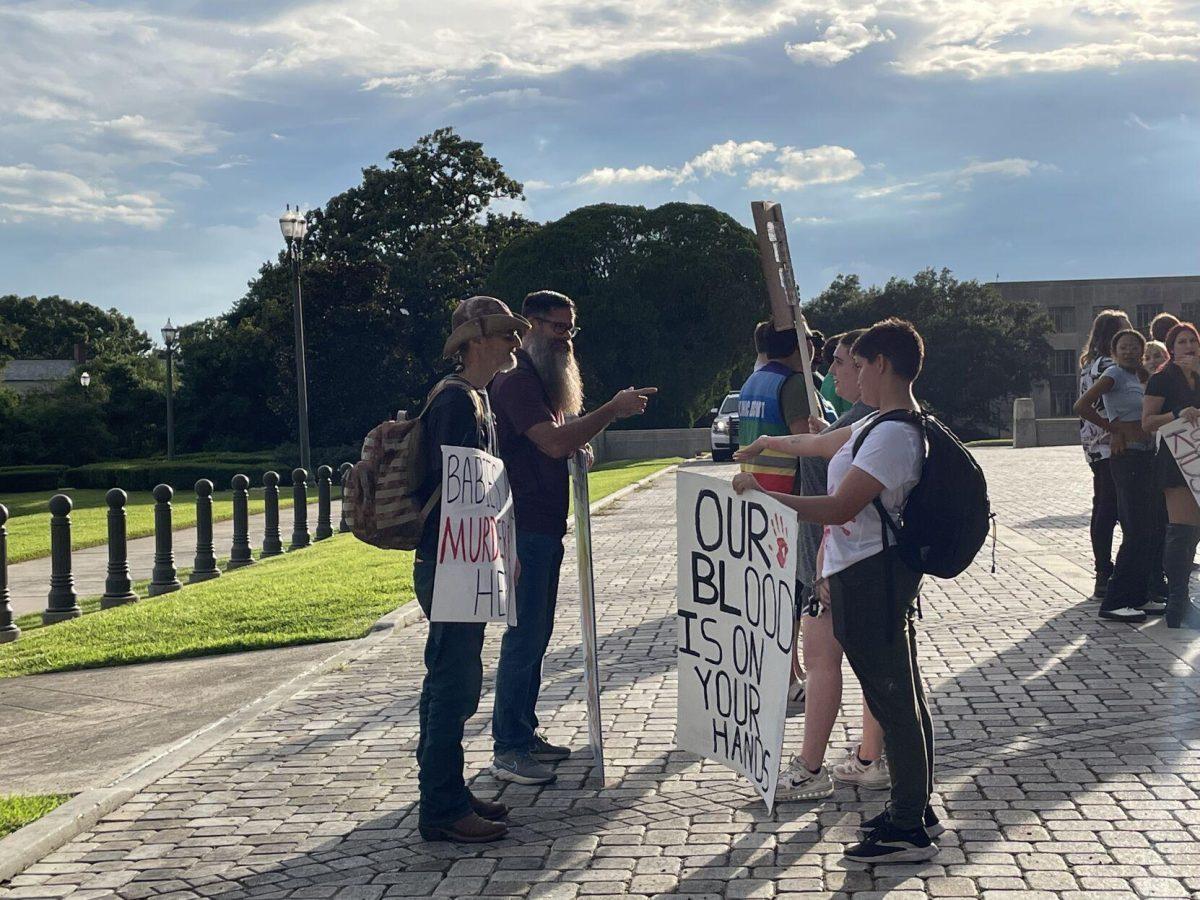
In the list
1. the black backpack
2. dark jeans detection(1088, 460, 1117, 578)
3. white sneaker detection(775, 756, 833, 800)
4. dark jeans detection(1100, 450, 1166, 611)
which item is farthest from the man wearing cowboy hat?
dark jeans detection(1088, 460, 1117, 578)

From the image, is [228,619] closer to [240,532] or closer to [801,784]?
[240,532]

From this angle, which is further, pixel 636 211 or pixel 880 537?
pixel 636 211

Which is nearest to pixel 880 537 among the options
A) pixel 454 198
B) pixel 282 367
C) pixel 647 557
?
pixel 647 557

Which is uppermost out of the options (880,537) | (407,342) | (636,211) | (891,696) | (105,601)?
(636,211)

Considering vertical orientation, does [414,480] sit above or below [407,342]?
below

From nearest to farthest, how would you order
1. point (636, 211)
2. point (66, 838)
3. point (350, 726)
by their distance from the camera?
point (66, 838)
point (350, 726)
point (636, 211)

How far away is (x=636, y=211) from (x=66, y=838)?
5109 cm

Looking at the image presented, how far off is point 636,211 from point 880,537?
51462 millimetres

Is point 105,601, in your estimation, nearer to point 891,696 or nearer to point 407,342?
point 891,696

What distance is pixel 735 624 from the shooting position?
5230mm

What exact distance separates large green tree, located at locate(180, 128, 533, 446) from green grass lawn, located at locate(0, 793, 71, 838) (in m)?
42.9

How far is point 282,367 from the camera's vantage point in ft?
160

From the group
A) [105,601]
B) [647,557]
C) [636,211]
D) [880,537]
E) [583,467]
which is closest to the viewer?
[880,537]

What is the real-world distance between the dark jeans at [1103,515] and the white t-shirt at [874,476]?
19.3 feet
